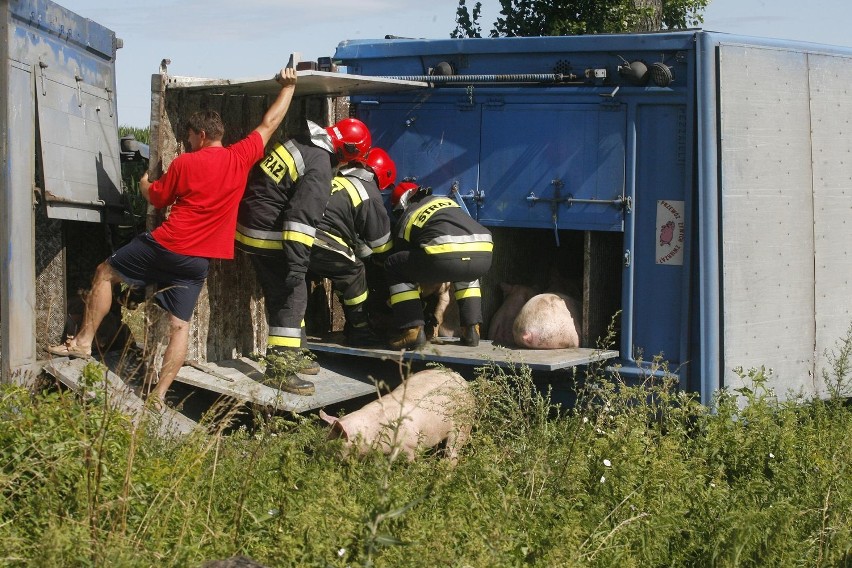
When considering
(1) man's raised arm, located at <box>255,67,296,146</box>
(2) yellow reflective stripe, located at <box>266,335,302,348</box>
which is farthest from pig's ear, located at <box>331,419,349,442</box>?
(1) man's raised arm, located at <box>255,67,296,146</box>

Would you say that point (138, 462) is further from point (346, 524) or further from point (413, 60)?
point (413, 60)

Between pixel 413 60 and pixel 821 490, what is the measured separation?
446 cm

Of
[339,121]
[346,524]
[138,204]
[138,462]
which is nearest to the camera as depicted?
[346,524]

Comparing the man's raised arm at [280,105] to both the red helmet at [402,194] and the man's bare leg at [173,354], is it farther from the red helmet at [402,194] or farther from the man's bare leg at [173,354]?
the man's bare leg at [173,354]

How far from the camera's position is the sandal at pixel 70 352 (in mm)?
7081

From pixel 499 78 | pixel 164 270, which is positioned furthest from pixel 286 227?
pixel 499 78

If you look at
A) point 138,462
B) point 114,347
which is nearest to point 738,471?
point 138,462

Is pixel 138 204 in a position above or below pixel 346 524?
above

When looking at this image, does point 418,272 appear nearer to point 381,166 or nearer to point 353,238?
point 353,238

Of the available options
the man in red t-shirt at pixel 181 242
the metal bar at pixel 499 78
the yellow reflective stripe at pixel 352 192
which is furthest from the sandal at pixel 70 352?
the metal bar at pixel 499 78

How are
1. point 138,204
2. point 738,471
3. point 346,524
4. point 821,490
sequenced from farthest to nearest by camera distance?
point 138,204, point 738,471, point 821,490, point 346,524

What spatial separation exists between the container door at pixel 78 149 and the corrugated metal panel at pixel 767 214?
4.11m

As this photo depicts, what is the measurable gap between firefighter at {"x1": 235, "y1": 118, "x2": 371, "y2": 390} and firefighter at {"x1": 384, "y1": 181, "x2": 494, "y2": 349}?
0.69m

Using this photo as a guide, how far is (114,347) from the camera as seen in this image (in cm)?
801
